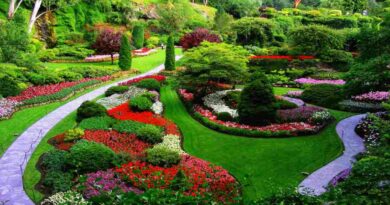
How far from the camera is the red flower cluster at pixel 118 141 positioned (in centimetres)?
1452

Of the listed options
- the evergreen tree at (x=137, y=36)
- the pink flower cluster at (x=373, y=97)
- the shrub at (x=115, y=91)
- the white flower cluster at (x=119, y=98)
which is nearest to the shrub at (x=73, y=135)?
the white flower cluster at (x=119, y=98)

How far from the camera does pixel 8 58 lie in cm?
2558

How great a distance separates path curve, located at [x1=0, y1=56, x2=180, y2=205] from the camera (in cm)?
→ 1099

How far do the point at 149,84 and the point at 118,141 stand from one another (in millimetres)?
10244

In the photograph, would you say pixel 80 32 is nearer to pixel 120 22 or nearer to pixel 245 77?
pixel 120 22

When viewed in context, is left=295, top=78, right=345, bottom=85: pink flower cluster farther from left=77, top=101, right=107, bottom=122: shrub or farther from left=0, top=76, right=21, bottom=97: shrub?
left=0, top=76, right=21, bottom=97: shrub

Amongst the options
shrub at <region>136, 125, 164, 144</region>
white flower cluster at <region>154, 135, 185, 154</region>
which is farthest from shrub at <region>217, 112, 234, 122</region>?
shrub at <region>136, 125, 164, 144</region>

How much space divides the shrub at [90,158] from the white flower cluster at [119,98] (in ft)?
29.2

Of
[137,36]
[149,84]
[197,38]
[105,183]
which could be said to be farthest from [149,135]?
[137,36]

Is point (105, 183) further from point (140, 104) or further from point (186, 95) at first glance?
point (186, 95)

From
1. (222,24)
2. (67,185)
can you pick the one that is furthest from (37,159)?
(222,24)

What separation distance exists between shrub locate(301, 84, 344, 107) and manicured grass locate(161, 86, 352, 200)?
397 centimetres

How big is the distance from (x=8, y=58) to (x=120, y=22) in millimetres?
27543

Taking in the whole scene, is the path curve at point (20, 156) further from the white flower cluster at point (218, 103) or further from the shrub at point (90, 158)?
the white flower cluster at point (218, 103)
